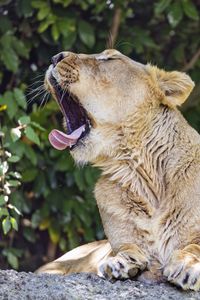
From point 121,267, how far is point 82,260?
1374 millimetres

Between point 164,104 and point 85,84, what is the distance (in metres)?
0.43

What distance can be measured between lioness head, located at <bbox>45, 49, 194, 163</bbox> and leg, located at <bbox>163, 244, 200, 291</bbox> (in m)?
0.79

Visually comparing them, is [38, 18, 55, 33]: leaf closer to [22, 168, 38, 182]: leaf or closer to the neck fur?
[22, 168, 38, 182]: leaf

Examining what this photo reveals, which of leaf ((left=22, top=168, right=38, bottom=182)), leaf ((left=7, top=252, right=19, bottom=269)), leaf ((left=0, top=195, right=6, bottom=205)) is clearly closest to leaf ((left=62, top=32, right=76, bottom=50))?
leaf ((left=22, top=168, right=38, bottom=182))

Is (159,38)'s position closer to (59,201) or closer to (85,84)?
(59,201)

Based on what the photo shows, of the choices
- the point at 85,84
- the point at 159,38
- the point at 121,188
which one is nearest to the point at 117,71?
the point at 85,84

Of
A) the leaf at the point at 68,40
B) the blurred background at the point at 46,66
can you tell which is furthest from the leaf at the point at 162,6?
the leaf at the point at 68,40

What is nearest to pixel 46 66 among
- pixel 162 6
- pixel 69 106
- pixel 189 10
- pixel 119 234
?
pixel 162 6

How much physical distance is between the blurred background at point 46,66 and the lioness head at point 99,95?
6.29 ft

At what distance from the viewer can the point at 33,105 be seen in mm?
7945

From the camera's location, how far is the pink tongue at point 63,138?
5.70 metres

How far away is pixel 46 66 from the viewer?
28.4 feet

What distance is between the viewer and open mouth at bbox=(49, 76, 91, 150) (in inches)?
227

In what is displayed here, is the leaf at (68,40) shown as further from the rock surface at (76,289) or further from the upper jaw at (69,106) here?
the rock surface at (76,289)
